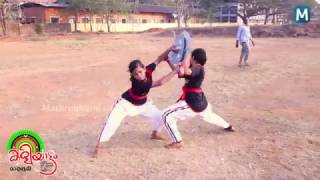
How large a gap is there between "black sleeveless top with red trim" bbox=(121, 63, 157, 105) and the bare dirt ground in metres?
0.70

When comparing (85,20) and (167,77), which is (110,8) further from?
(167,77)

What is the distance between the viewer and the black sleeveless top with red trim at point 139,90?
17.2ft

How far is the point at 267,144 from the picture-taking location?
5664 mm

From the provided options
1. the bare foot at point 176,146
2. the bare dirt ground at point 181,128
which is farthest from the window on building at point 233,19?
the bare foot at point 176,146

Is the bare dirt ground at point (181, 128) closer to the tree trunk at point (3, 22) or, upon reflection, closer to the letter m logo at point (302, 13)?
the letter m logo at point (302, 13)

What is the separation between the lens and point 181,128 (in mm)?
6523

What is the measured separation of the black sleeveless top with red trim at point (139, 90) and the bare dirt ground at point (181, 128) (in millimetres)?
703

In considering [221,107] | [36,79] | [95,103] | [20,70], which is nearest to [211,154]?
[221,107]

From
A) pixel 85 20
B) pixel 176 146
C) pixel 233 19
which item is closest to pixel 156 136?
pixel 176 146

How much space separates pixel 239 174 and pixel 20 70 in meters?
11.0

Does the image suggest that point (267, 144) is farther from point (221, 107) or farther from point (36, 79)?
point (36, 79)

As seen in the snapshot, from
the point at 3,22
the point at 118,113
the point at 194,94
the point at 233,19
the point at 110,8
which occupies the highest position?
the point at 110,8

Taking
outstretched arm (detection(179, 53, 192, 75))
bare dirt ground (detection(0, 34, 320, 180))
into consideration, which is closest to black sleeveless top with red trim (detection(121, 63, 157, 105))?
outstretched arm (detection(179, 53, 192, 75))

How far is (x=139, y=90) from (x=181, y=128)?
4.91ft
